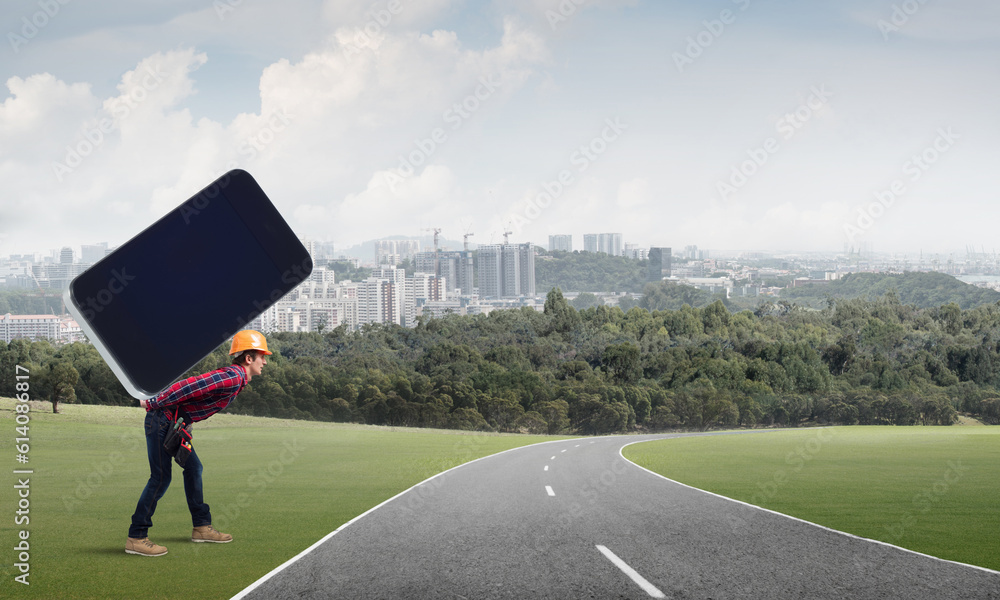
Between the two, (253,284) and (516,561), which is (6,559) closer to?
(516,561)

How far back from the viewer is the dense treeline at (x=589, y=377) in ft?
237

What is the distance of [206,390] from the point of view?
254 inches

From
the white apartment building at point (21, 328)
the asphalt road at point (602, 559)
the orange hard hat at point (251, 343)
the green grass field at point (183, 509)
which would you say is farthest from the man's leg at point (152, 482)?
the white apartment building at point (21, 328)

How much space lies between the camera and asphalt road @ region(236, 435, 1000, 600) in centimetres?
661

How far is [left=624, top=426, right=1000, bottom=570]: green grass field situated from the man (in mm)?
8155

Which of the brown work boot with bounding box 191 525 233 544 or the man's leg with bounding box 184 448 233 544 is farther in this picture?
the brown work boot with bounding box 191 525 233 544

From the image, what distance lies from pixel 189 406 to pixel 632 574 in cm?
457

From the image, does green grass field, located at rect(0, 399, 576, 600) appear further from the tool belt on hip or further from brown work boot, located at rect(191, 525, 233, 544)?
the tool belt on hip

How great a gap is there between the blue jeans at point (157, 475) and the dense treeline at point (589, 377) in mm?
48831

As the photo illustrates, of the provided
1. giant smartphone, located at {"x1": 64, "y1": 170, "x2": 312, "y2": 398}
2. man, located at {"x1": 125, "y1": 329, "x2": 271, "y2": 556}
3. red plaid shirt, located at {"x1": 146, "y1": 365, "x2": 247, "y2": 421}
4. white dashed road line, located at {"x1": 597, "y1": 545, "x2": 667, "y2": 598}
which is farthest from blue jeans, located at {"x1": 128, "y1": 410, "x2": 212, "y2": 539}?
white dashed road line, located at {"x1": 597, "y1": 545, "x2": 667, "y2": 598}

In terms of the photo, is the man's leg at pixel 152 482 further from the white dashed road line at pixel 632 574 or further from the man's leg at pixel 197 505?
the white dashed road line at pixel 632 574

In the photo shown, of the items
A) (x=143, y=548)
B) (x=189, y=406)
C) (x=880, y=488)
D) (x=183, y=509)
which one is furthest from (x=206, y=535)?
(x=880, y=488)

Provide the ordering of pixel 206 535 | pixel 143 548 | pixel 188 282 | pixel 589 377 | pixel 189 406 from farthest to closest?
1. pixel 589 377
2. pixel 206 535
3. pixel 143 548
4. pixel 189 406
5. pixel 188 282

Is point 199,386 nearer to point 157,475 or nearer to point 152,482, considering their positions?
point 157,475
